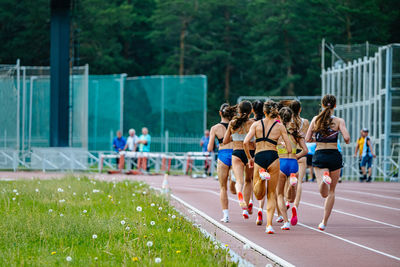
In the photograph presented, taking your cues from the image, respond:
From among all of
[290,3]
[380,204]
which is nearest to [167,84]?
[380,204]

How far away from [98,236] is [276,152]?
3.13m

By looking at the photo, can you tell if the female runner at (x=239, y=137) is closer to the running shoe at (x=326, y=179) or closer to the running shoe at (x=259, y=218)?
the running shoe at (x=259, y=218)

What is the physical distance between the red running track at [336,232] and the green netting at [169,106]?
1654 centimetres

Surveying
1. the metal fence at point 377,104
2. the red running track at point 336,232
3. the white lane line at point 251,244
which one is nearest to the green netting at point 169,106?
the metal fence at point 377,104

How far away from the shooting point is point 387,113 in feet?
99.3

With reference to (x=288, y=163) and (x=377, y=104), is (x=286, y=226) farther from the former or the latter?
(x=377, y=104)

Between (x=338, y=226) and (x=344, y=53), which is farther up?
(x=344, y=53)

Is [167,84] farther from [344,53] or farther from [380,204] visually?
[380,204]

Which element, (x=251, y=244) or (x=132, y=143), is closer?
(x=251, y=244)

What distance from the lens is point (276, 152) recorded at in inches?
448

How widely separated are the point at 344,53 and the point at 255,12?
27.2 metres

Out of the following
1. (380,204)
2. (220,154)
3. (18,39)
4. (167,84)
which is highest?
(18,39)

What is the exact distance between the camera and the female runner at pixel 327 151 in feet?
38.1

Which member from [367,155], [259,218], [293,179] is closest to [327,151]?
[293,179]
